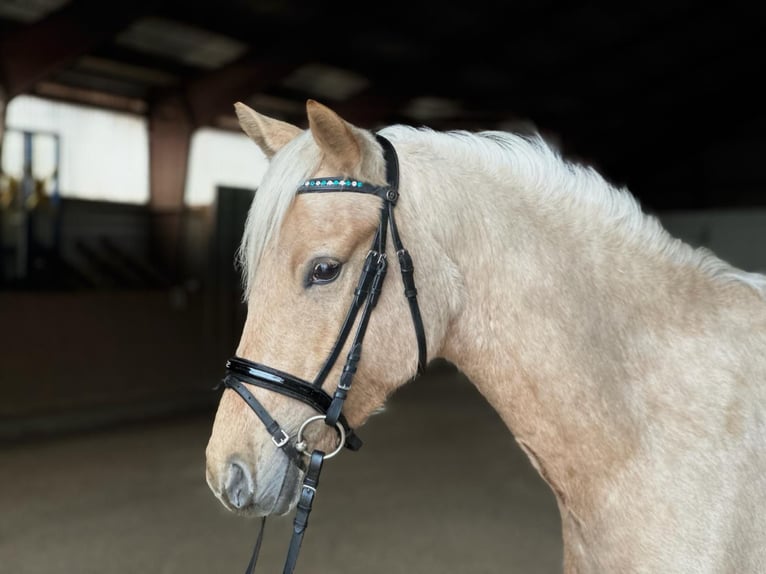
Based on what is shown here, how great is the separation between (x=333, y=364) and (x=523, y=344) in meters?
0.35

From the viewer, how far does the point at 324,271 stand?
1.10 m

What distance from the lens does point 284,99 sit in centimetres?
903

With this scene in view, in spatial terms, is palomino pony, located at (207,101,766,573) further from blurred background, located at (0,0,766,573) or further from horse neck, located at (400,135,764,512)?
blurred background, located at (0,0,766,573)

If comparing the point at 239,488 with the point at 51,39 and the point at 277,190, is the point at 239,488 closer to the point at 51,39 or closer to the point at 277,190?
the point at 277,190

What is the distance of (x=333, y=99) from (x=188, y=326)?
3.93m

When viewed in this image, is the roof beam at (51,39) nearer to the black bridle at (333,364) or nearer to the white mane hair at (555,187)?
the white mane hair at (555,187)

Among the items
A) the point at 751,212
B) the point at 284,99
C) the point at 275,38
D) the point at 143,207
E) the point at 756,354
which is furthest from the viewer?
the point at 751,212

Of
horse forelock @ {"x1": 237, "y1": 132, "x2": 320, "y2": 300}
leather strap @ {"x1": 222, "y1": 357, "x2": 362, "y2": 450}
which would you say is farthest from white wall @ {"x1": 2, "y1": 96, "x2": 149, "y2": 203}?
leather strap @ {"x1": 222, "y1": 357, "x2": 362, "y2": 450}

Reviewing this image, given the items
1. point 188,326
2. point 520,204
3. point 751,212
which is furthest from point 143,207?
point 751,212

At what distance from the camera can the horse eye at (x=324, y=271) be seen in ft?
3.61

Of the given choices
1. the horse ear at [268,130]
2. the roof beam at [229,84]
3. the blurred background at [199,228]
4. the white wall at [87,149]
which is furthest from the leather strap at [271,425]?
the white wall at [87,149]

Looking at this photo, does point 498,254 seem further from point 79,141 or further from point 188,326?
point 79,141

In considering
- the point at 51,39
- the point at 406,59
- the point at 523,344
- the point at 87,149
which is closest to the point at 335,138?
the point at 523,344

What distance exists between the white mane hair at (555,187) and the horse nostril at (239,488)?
13.7 inches
